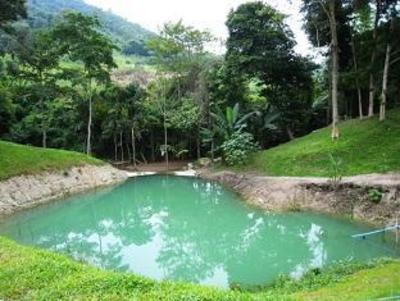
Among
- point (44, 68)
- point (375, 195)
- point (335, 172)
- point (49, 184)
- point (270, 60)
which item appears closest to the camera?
point (375, 195)

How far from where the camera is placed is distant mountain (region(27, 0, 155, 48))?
99550 mm

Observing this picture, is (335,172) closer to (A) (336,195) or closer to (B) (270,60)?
(A) (336,195)

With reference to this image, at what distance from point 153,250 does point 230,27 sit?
2098 cm

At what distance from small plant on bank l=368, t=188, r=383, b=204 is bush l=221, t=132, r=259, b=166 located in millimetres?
11884

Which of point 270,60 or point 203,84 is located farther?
point 203,84

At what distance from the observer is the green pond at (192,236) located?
1495cm

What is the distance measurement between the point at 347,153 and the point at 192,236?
899 centimetres

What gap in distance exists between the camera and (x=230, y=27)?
34.5 meters

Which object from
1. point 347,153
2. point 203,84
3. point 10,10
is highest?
point 10,10

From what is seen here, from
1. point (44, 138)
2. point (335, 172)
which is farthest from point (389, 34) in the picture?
point (44, 138)

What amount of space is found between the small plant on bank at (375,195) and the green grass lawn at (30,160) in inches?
643

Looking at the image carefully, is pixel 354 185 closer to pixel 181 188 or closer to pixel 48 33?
pixel 181 188

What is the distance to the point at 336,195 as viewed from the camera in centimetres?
2056

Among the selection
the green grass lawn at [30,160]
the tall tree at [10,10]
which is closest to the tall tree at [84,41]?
the green grass lawn at [30,160]
